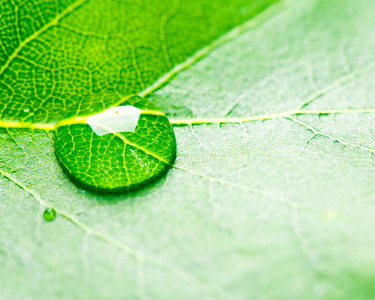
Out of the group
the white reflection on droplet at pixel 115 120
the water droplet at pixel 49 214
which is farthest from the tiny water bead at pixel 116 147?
the water droplet at pixel 49 214

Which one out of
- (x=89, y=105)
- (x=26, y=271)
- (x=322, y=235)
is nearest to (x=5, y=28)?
(x=89, y=105)

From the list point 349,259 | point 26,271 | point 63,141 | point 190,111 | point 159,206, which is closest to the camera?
point 349,259

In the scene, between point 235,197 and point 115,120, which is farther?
point 115,120

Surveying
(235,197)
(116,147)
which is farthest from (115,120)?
(235,197)

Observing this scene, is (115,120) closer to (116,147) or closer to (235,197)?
(116,147)

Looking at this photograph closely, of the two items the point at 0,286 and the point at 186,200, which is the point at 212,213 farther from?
the point at 0,286
